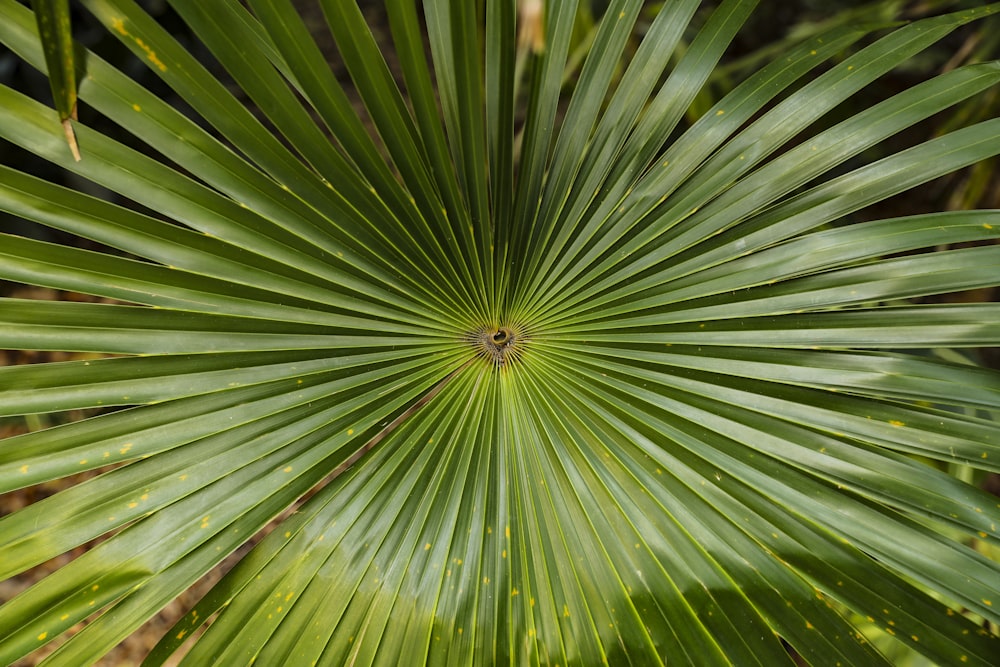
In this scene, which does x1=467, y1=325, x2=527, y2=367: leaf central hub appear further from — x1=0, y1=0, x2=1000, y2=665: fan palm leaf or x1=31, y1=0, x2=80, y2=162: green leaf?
x1=31, y1=0, x2=80, y2=162: green leaf

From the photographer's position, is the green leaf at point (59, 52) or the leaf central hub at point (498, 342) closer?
the green leaf at point (59, 52)

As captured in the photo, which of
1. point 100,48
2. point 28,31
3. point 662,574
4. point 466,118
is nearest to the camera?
point 28,31

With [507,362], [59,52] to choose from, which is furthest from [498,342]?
[59,52]

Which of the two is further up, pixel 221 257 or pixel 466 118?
pixel 466 118

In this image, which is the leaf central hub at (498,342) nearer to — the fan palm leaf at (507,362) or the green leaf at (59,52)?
the fan palm leaf at (507,362)

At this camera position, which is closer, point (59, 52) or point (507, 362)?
point (59, 52)

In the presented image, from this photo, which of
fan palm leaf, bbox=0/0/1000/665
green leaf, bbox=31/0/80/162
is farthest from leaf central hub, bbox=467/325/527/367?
green leaf, bbox=31/0/80/162

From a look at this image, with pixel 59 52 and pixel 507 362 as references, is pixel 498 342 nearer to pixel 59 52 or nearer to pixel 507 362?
pixel 507 362

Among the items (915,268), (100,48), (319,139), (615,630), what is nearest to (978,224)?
(915,268)

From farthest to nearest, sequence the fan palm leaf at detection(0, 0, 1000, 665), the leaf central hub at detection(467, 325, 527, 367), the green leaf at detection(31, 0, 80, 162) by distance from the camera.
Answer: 1. the leaf central hub at detection(467, 325, 527, 367)
2. the fan palm leaf at detection(0, 0, 1000, 665)
3. the green leaf at detection(31, 0, 80, 162)

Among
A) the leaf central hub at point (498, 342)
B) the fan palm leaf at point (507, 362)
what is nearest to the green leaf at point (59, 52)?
the fan palm leaf at point (507, 362)

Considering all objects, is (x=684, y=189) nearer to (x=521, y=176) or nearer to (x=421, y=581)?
(x=521, y=176)
